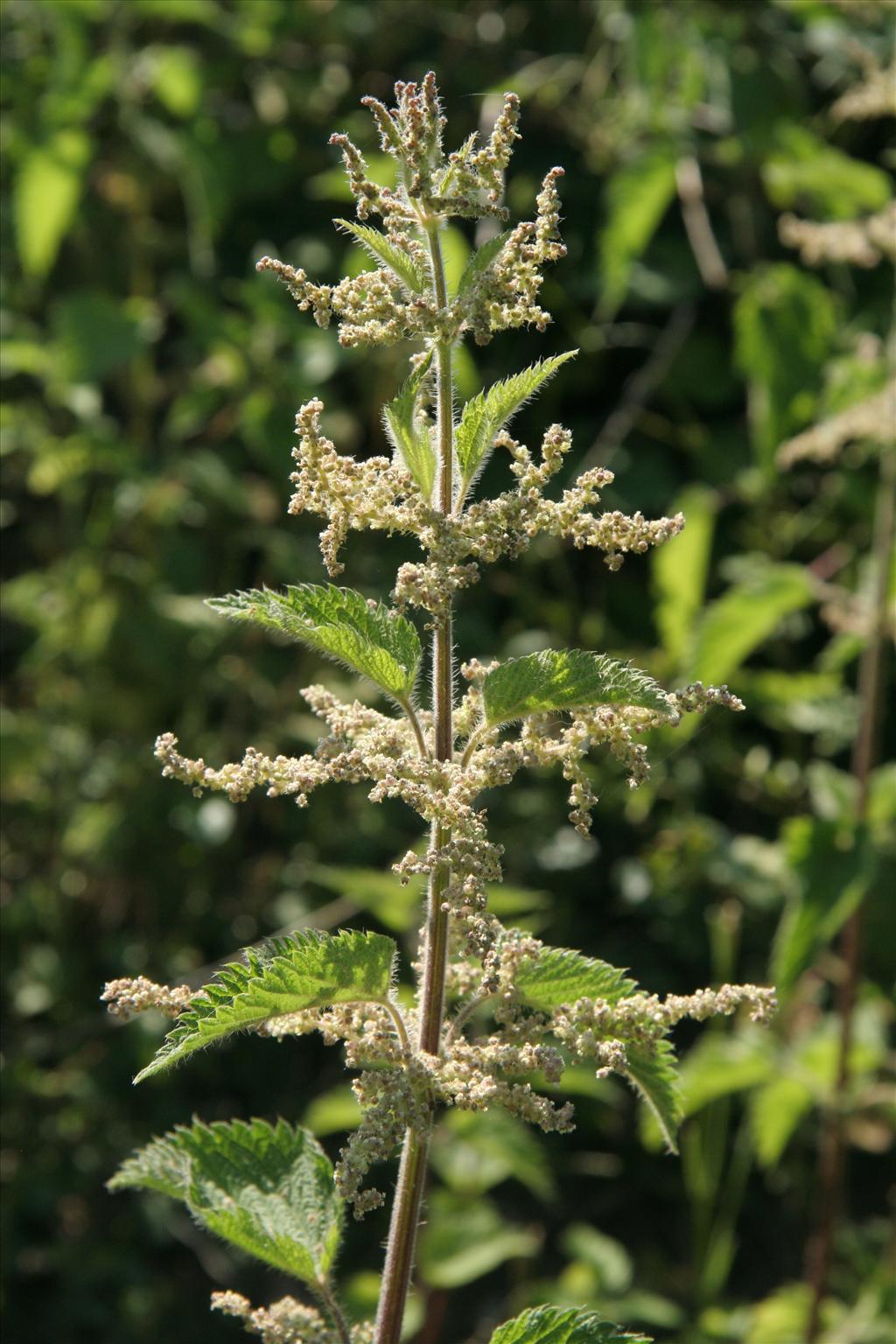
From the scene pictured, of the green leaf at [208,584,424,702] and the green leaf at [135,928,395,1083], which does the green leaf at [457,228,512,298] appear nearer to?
the green leaf at [208,584,424,702]

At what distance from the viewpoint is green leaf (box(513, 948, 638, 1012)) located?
4.87 ft

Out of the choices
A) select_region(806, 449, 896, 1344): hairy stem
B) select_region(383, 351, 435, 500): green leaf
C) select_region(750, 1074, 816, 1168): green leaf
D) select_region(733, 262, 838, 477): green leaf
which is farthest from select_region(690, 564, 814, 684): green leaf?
select_region(383, 351, 435, 500): green leaf

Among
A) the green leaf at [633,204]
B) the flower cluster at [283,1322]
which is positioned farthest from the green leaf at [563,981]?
the green leaf at [633,204]

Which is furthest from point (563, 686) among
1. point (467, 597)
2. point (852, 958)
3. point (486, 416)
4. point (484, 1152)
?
point (467, 597)

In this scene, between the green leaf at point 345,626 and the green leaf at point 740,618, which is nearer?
the green leaf at point 345,626

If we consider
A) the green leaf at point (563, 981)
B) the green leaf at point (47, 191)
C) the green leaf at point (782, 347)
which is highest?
the green leaf at point (47, 191)

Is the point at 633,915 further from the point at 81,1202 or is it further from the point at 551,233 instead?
the point at 551,233

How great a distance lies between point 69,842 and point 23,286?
164cm

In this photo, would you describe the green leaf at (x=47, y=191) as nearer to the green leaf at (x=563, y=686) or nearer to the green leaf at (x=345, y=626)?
the green leaf at (x=345, y=626)

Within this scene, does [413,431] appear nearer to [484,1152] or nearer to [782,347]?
[484,1152]

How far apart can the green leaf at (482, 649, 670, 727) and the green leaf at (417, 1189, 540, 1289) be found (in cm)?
188

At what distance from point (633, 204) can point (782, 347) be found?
18.9 inches

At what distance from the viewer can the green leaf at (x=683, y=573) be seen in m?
3.33

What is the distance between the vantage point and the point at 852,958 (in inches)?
112
